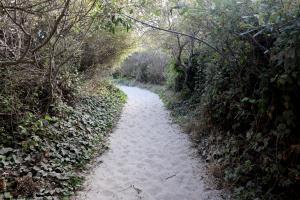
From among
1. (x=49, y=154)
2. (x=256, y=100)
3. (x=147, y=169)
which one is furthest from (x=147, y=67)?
(x=256, y=100)

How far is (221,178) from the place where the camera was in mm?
4375

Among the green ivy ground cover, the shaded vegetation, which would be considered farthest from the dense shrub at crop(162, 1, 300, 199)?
the green ivy ground cover

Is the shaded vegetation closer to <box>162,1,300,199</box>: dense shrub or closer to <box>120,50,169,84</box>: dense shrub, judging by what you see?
<box>162,1,300,199</box>: dense shrub

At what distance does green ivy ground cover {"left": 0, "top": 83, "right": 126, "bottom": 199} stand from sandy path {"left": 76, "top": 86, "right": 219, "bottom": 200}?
31cm

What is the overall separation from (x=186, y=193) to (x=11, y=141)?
2.98 meters

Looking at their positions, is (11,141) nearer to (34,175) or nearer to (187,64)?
(34,175)

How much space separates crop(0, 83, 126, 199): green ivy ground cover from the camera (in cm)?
349

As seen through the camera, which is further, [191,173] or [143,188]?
[191,173]

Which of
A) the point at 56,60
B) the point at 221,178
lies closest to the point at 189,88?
the point at 56,60

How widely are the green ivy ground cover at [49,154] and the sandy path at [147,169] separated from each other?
0.31 metres

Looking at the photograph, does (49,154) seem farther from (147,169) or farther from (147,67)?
(147,67)

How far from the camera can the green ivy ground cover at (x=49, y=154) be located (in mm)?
3489

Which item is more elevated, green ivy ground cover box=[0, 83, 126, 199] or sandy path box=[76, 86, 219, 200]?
green ivy ground cover box=[0, 83, 126, 199]

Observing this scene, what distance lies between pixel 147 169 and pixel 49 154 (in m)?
1.80
